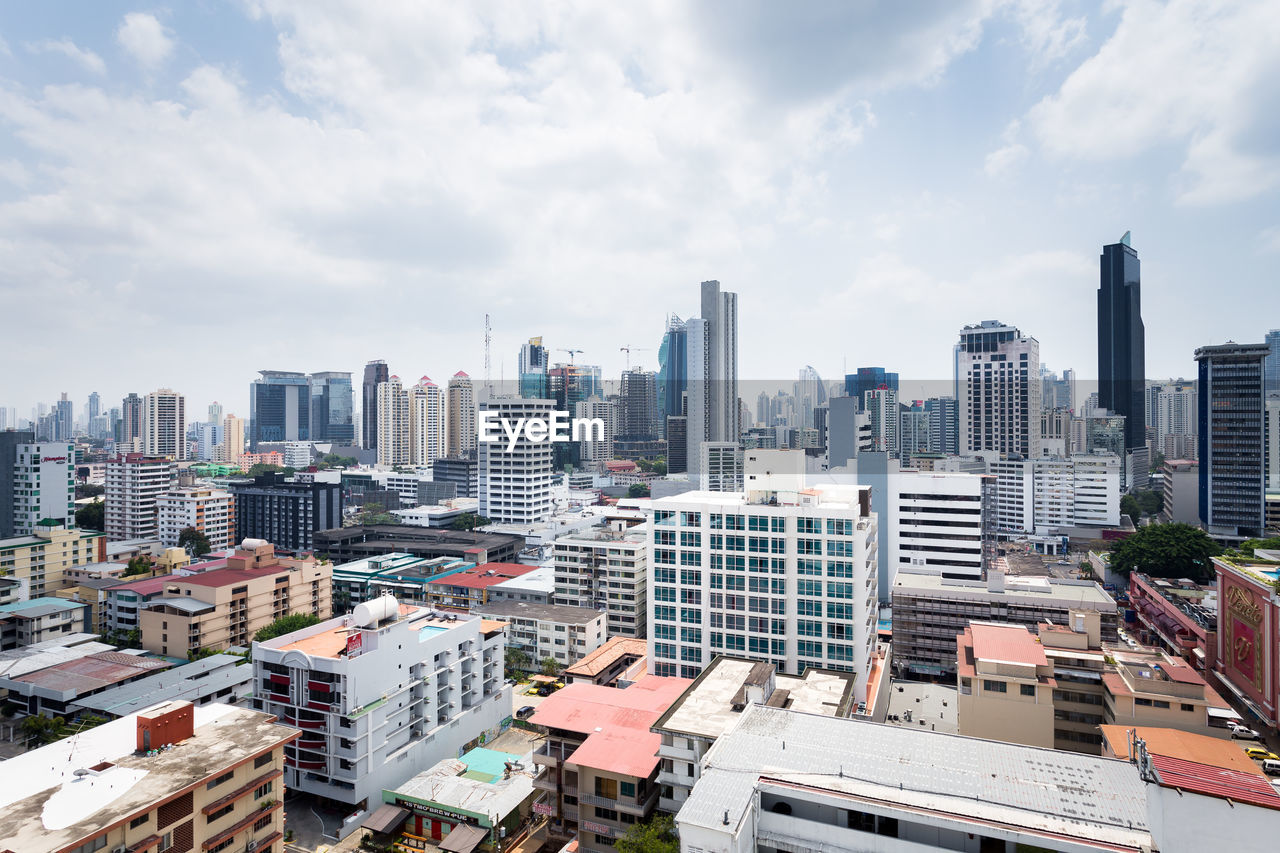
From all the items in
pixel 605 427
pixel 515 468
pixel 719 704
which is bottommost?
pixel 719 704

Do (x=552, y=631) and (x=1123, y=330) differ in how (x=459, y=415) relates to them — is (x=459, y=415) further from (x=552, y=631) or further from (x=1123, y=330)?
(x=1123, y=330)

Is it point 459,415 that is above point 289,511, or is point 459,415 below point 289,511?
above

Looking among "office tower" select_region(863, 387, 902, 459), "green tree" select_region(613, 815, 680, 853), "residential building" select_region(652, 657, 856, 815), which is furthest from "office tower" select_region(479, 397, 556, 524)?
"office tower" select_region(863, 387, 902, 459)

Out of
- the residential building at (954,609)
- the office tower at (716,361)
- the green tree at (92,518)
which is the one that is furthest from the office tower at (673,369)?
the residential building at (954,609)

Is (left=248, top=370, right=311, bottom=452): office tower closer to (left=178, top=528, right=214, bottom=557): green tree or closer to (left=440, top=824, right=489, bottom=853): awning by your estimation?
(left=178, top=528, right=214, bottom=557): green tree

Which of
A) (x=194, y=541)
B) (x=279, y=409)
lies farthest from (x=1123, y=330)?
(x=279, y=409)

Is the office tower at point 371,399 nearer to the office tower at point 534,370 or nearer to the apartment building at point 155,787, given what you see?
the office tower at point 534,370

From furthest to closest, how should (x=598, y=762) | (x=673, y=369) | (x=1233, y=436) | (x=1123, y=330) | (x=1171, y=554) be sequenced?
(x=673, y=369) < (x=1123, y=330) < (x=1233, y=436) < (x=1171, y=554) < (x=598, y=762)
